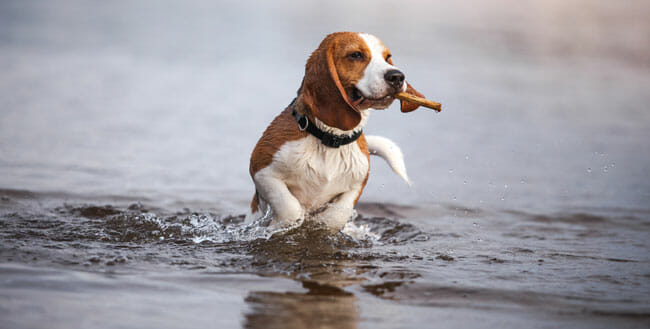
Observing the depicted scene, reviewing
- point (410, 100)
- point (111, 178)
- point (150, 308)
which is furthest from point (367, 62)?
point (111, 178)

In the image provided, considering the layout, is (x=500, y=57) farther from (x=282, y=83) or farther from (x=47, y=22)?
(x=47, y=22)

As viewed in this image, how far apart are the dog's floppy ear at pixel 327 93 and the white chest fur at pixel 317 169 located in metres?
0.25

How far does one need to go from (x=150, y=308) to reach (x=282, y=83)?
8601mm

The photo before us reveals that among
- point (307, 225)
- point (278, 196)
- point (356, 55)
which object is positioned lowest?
point (307, 225)

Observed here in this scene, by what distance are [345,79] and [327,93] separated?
0.12 meters

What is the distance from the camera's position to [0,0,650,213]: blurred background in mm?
6637

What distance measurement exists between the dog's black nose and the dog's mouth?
8 cm

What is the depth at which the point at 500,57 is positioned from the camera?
14.8 meters

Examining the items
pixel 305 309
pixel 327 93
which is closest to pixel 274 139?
pixel 327 93

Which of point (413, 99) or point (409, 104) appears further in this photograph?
point (409, 104)

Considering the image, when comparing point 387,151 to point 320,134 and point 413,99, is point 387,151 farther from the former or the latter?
point 413,99

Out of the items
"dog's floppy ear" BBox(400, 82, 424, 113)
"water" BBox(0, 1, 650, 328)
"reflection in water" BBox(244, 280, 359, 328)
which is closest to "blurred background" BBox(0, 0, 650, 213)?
"water" BBox(0, 1, 650, 328)

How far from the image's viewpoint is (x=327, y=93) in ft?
12.7

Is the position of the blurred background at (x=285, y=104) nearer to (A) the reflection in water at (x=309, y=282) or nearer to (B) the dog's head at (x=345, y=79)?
(A) the reflection in water at (x=309, y=282)
